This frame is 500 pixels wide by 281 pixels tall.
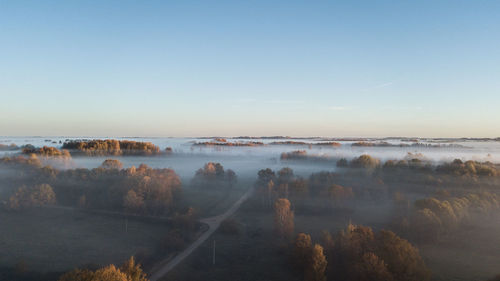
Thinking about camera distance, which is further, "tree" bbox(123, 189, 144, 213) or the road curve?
"tree" bbox(123, 189, 144, 213)

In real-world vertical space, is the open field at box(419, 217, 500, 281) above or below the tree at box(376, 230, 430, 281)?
below

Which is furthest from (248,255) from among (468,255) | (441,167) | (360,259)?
(441,167)

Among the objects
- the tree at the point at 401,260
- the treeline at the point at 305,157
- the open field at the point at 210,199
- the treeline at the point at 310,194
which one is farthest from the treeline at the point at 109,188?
the treeline at the point at 305,157

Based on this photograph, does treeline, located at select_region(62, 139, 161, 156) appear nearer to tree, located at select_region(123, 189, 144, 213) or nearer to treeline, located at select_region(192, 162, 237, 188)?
treeline, located at select_region(192, 162, 237, 188)

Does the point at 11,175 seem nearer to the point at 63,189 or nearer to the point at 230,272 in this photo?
the point at 63,189

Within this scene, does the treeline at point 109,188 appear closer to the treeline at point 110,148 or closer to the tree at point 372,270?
the tree at point 372,270

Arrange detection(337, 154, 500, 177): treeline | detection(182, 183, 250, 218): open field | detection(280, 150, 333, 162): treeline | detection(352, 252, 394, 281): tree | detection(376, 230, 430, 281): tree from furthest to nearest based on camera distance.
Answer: detection(280, 150, 333, 162): treeline < detection(337, 154, 500, 177): treeline < detection(182, 183, 250, 218): open field < detection(376, 230, 430, 281): tree < detection(352, 252, 394, 281): tree

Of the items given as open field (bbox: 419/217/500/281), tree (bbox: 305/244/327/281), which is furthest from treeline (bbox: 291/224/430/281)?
open field (bbox: 419/217/500/281)

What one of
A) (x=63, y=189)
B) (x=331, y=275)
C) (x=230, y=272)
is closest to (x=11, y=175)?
(x=63, y=189)
